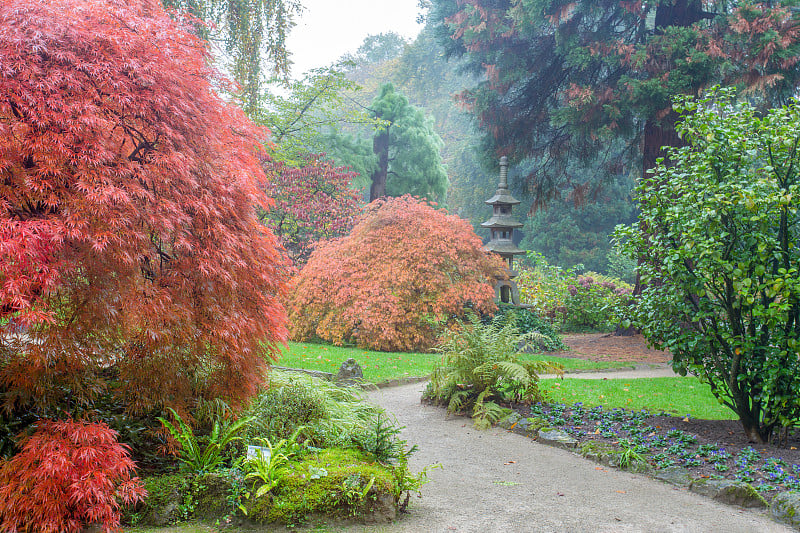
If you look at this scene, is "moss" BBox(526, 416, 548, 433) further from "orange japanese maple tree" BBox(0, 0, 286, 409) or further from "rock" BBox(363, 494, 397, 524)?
"orange japanese maple tree" BBox(0, 0, 286, 409)

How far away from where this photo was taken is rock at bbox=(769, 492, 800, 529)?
3.72 m

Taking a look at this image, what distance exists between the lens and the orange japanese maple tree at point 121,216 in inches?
129

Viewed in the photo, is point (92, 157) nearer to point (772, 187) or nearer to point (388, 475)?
point (388, 475)

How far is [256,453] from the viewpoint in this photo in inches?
151

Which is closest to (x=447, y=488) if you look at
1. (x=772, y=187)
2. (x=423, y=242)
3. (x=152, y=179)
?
(x=152, y=179)

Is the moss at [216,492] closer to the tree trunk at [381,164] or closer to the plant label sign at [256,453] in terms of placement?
the plant label sign at [256,453]

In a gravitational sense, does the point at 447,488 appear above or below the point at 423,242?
below

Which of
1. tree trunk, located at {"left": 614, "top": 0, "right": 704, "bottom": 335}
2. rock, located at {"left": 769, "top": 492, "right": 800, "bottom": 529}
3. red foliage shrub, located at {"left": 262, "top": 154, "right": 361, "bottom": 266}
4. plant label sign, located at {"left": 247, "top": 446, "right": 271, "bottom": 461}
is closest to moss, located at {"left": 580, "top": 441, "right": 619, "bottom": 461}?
rock, located at {"left": 769, "top": 492, "right": 800, "bottom": 529}

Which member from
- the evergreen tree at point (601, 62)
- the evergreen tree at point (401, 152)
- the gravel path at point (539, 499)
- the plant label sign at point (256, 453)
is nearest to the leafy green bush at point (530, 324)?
the evergreen tree at point (601, 62)

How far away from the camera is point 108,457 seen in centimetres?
331

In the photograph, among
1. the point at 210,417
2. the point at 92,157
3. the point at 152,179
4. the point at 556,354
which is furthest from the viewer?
the point at 556,354

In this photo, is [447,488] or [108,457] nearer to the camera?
[108,457]

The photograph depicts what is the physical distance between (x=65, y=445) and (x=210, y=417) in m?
1.04

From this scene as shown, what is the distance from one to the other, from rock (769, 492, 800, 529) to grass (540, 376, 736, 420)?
2744 millimetres
